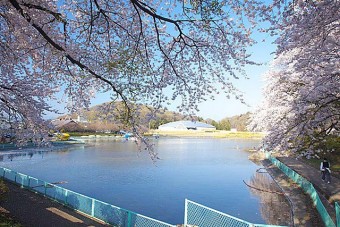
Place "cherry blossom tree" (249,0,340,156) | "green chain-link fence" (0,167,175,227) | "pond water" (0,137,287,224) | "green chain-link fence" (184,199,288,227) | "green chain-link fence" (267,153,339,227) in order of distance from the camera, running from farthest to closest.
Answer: "pond water" (0,137,287,224)
"green chain-link fence" (267,153,339,227)
"green chain-link fence" (0,167,175,227)
"green chain-link fence" (184,199,288,227)
"cherry blossom tree" (249,0,340,156)

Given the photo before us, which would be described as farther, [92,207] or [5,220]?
[92,207]

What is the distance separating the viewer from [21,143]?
796 cm

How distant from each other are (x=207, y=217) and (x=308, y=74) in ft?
17.5

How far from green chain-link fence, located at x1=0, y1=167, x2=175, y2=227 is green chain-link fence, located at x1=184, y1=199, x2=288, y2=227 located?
1.28 metres

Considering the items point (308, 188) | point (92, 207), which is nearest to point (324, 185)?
point (308, 188)

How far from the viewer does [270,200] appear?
12.7 m

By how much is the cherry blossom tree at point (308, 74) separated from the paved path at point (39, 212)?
288 inches

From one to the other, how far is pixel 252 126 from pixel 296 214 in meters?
8.06

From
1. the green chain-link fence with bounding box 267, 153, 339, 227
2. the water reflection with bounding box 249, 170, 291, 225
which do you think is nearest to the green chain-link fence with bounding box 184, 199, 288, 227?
the green chain-link fence with bounding box 267, 153, 339, 227

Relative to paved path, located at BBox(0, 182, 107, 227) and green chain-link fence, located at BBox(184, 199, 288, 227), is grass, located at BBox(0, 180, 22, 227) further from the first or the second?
green chain-link fence, located at BBox(184, 199, 288, 227)

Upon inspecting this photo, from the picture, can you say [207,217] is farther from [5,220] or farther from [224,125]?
[224,125]

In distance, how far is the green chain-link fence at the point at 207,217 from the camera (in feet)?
21.2

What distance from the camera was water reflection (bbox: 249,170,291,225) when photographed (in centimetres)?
998

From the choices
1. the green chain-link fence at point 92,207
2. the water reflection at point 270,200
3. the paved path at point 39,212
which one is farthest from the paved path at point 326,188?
the paved path at point 39,212
